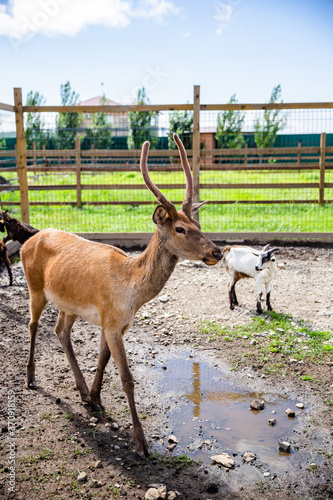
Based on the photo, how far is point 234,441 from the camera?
11.6ft

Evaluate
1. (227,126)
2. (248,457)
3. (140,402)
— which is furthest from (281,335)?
(227,126)

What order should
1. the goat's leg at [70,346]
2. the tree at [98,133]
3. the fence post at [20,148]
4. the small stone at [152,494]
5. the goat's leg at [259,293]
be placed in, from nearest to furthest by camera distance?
the small stone at [152,494], the goat's leg at [70,346], the goat's leg at [259,293], the fence post at [20,148], the tree at [98,133]

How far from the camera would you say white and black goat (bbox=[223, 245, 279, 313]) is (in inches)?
231

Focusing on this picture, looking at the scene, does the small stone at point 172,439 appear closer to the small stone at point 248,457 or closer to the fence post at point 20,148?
the small stone at point 248,457

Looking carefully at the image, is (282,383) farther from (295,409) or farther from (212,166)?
(212,166)

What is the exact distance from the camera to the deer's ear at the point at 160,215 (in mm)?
3379

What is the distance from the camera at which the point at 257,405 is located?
3.96 meters

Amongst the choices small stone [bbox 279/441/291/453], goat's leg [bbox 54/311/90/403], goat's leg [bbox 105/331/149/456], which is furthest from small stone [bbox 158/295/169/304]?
small stone [bbox 279/441/291/453]

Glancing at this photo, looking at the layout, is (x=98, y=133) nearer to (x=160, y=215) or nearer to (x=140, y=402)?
(x=140, y=402)

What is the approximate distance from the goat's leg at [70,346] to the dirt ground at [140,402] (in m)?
0.10

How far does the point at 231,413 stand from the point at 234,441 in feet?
1.29

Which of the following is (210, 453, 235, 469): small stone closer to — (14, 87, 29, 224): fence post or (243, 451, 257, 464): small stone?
(243, 451, 257, 464): small stone

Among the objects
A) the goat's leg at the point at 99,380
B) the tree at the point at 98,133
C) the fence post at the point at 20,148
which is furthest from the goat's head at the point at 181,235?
the fence post at the point at 20,148

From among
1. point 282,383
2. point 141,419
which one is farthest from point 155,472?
point 282,383
